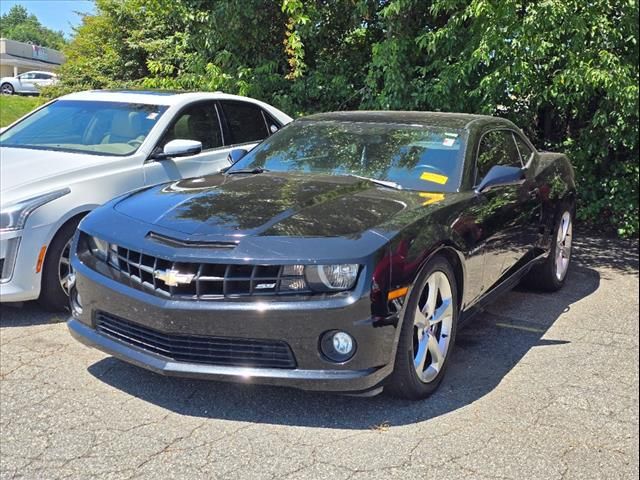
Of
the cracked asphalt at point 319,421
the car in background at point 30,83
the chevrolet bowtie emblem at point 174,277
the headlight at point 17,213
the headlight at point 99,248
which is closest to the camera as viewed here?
the cracked asphalt at point 319,421

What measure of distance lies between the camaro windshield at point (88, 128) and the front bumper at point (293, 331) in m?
2.60

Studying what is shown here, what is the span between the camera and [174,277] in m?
3.06

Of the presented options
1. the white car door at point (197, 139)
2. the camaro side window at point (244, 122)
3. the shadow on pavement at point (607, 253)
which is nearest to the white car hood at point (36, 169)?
the white car door at point (197, 139)

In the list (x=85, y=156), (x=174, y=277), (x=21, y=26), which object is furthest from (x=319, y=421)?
(x=21, y=26)

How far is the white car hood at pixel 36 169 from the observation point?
442 cm

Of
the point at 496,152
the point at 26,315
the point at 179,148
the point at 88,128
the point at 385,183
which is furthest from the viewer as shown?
the point at 88,128

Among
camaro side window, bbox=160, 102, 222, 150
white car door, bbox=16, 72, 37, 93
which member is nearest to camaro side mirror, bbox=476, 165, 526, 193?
camaro side window, bbox=160, 102, 222, 150

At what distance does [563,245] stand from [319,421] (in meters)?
3.43

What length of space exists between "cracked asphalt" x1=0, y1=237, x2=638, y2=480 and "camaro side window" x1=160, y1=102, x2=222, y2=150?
6.76 ft

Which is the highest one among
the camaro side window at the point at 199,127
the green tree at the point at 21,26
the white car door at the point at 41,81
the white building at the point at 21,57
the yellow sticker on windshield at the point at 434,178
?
the green tree at the point at 21,26

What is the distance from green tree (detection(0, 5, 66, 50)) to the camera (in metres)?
6.93

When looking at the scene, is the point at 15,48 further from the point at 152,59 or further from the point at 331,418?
the point at 331,418

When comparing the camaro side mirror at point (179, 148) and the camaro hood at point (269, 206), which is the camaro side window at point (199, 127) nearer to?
the camaro side mirror at point (179, 148)

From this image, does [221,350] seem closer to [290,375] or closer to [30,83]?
[290,375]
